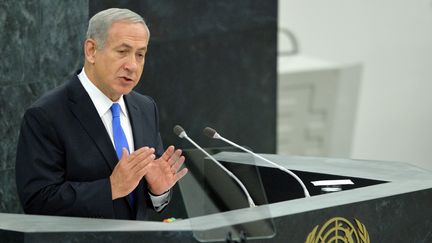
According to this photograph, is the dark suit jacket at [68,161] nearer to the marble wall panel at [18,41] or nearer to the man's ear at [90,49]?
the man's ear at [90,49]

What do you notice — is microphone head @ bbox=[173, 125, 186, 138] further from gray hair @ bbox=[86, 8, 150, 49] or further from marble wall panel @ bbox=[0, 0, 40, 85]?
marble wall panel @ bbox=[0, 0, 40, 85]

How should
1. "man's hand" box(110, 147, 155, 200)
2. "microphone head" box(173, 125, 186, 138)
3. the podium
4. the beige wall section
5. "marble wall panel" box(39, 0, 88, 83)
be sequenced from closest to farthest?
the podium, "man's hand" box(110, 147, 155, 200), "microphone head" box(173, 125, 186, 138), "marble wall panel" box(39, 0, 88, 83), the beige wall section

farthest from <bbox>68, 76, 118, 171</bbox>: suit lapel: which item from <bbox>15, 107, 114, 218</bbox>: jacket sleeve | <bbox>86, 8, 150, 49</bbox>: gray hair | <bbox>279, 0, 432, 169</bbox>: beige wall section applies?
<bbox>279, 0, 432, 169</bbox>: beige wall section

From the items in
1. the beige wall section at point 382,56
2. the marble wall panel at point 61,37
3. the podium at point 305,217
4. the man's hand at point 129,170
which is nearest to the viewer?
the podium at point 305,217

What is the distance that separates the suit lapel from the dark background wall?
3.33 ft

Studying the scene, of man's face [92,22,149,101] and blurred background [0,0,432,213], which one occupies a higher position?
man's face [92,22,149,101]

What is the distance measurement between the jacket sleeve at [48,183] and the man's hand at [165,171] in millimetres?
207

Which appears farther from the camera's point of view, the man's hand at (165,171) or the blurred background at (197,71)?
the blurred background at (197,71)

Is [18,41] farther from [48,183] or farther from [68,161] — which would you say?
[48,183]

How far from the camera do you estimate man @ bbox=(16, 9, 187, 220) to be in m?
4.49

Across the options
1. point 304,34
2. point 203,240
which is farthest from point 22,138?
point 304,34

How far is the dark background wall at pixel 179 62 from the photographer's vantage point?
222 inches

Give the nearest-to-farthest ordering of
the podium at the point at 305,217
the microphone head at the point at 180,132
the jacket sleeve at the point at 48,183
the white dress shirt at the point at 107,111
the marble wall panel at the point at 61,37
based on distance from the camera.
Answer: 1. the podium at the point at 305,217
2. the jacket sleeve at the point at 48,183
3. the microphone head at the point at 180,132
4. the white dress shirt at the point at 107,111
5. the marble wall panel at the point at 61,37

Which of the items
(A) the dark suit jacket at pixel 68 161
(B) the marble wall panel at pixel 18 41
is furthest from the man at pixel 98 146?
(B) the marble wall panel at pixel 18 41
